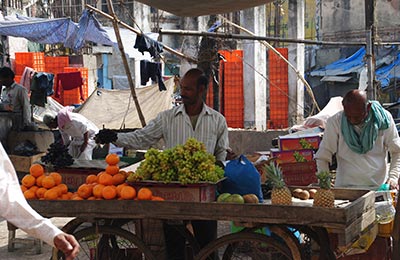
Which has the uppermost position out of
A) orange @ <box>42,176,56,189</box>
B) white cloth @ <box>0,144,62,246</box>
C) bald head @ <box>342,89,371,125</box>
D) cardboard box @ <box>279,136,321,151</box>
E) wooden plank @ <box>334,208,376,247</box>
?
bald head @ <box>342,89,371,125</box>

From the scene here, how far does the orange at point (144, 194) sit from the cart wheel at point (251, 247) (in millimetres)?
549

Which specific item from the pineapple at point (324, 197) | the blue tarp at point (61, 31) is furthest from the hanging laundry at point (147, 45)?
the pineapple at point (324, 197)

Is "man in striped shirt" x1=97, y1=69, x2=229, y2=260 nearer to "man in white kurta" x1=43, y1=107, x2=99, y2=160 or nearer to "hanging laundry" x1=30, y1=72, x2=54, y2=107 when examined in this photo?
"man in white kurta" x1=43, y1=107, x2=99, y2=160

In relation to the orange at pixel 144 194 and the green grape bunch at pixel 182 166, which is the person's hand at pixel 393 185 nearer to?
the green grape bunch at pixel 182 166

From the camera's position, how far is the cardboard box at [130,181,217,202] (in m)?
4.49

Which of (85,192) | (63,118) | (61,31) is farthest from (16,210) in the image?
(61,31)

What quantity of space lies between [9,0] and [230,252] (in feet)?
59.0

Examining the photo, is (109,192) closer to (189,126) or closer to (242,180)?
(242,180)

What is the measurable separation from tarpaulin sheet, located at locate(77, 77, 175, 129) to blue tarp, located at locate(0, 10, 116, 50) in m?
2.90

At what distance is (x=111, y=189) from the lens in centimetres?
463

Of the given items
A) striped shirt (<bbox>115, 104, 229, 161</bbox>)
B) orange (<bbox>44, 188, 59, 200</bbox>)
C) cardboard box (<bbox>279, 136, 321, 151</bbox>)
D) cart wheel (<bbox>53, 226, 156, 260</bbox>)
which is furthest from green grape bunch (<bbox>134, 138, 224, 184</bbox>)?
cardboard box (<bbox>279, 136, 321, 151</bbox>)

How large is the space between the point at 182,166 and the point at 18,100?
752cm

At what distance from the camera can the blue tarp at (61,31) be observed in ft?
40.1

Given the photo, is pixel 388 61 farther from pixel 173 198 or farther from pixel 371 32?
pixel 173 198
